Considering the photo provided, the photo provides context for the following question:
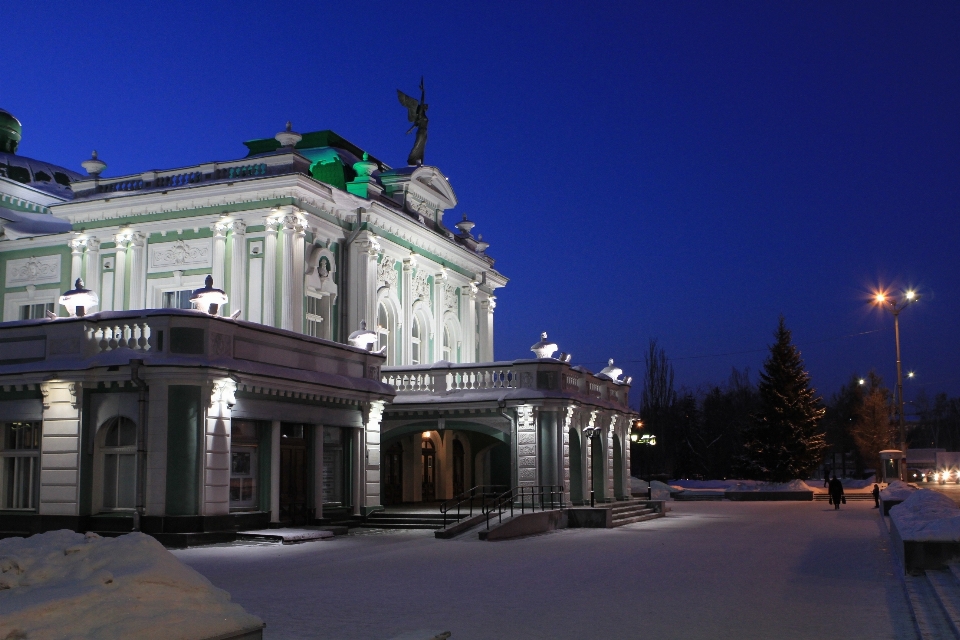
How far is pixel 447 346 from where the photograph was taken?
40.3 meters

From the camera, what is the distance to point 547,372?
28.6 m

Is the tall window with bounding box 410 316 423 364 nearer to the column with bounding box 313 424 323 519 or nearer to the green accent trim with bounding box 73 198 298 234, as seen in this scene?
the green accent trim with bounding box 73 198 298 234

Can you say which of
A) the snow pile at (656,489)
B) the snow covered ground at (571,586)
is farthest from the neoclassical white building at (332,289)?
the snow pile at (656,489)

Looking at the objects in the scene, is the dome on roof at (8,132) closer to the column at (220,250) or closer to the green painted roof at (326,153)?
the green painted roof at (326,153)

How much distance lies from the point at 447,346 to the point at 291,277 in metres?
11.1

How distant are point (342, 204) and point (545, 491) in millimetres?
11179

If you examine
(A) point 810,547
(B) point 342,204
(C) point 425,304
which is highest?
(B) point 342,204

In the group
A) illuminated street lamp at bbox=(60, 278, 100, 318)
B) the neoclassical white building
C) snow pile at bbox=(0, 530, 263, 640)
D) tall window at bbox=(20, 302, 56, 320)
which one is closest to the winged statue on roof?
the neoclassical white building

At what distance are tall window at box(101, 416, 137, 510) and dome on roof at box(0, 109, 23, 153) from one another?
26.5 m

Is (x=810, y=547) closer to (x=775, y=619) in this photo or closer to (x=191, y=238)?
(x=775, y=619)

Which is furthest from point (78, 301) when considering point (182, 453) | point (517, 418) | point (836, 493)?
point (836, 493)

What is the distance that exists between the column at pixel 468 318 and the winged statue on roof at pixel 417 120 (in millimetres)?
5506

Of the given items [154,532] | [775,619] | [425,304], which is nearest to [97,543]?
[775,619]

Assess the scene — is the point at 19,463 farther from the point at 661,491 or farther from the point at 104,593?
the point at 661,491
